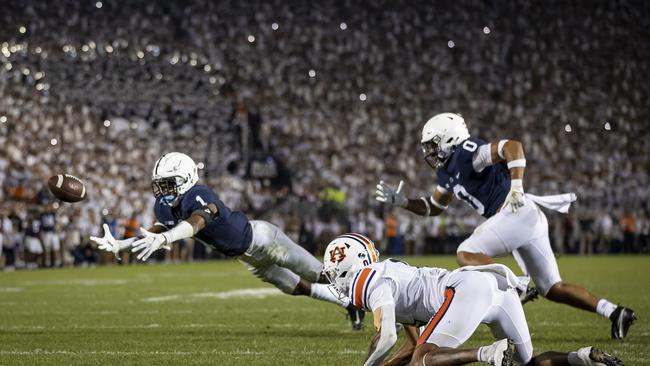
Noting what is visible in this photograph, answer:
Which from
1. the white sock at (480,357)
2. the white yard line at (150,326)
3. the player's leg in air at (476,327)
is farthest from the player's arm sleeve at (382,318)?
the white yard line at (150,326)

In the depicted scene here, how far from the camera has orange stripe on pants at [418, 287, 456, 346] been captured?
14.6ft

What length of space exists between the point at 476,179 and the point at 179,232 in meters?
2.12

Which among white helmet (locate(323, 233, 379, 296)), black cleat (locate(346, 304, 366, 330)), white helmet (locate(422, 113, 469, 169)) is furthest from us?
black cleat (locate(346, 304, 366, 330))

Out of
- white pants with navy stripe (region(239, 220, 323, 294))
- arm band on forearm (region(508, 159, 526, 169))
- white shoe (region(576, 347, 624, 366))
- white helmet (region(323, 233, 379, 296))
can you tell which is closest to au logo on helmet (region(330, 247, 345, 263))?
white helmet (region(323, 233, 379, 296))

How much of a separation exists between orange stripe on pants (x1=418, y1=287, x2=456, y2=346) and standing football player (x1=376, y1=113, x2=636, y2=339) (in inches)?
72.3

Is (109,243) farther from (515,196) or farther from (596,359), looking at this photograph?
(596,359)

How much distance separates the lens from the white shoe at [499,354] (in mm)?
4246

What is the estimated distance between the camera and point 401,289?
4.66 m

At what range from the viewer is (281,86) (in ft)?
90.1

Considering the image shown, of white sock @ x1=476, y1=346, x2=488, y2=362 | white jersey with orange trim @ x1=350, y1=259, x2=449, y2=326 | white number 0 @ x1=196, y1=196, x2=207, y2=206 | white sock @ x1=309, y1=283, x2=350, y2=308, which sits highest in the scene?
white number 0 @ x1=196, y1=196, x2=207, y2=206

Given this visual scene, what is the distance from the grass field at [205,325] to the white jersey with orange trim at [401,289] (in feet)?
3.61

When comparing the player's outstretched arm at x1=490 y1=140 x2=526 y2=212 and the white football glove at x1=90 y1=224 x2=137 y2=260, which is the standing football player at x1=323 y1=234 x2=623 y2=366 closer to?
the white football glove at x1=90 y1=224 x2=137 y2=260

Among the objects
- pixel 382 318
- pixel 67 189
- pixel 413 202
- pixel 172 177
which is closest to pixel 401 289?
pixel 382 318

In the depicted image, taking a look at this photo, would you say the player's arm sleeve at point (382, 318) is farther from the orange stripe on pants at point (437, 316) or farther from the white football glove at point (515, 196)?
the white football glove at point (515, 196)
